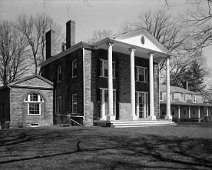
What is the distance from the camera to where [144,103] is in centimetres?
2441

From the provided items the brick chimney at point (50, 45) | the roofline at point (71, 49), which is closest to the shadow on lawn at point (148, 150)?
the roofline at point (71, 49)

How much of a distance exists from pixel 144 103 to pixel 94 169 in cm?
1852

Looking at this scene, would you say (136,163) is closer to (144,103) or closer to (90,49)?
(90,49)

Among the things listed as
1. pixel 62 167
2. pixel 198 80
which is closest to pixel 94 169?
pixel 62 167

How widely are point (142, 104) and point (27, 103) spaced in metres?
10.3

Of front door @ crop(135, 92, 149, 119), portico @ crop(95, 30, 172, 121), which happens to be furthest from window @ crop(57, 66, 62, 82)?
front door @ crop(135, 92, 149, 119)

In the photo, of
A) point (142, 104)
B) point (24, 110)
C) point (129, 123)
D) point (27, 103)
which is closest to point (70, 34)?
point (27, 103)

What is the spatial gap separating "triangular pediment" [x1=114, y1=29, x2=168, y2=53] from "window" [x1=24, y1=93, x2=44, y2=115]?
830 centimetres

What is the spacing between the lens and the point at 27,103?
845 inches

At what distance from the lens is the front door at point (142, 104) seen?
24025mm

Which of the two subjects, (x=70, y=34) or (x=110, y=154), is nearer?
(x=110, y=154)

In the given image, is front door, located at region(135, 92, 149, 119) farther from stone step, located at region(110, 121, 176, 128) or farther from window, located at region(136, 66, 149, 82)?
stone step, located at region(110, 121, 176, 128)

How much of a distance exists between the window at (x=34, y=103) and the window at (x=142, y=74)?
897 cm

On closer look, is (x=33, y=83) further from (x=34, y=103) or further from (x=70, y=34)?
(x=70, y=34)
